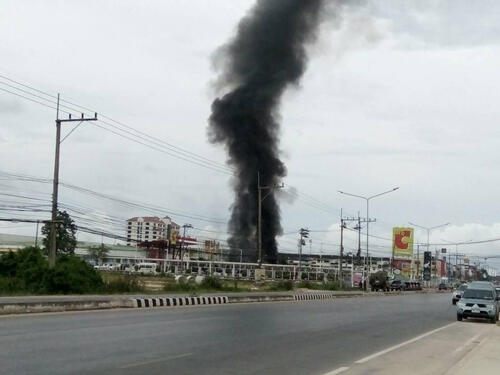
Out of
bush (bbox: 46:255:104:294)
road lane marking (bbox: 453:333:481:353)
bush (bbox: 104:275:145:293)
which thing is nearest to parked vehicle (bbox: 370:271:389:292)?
bush (bbox: 104:275:145:293)

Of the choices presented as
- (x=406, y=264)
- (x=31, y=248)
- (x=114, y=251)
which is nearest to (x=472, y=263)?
(x=406, y=264)

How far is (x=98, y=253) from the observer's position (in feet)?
383

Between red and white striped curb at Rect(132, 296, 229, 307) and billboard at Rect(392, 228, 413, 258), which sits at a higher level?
billboard at Rect(392, 228, 413, 258)

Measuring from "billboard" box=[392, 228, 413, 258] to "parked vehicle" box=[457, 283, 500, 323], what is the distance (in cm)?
6890

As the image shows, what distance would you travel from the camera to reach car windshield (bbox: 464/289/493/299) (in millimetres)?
27250

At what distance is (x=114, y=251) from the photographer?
131250 millimetres

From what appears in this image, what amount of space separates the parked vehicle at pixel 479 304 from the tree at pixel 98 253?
91744 mm

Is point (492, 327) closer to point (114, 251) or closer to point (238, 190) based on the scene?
point (238, 190)

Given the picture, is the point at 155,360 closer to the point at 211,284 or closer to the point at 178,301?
the point at 178,301

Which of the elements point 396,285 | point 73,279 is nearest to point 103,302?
point 73,279

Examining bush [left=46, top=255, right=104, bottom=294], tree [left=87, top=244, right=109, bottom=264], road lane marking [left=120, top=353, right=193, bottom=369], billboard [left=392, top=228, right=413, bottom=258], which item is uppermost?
billboard [left=392, top=228, right=413, bottom=258]

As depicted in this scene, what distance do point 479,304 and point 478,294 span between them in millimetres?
1043

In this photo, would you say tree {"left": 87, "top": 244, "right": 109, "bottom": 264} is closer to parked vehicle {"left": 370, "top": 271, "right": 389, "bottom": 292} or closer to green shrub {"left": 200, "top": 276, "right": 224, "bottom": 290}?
parked vehicle {"left": 370, "top": 271, "right": 389, "bottom": 292}

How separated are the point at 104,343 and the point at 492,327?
1602cm
